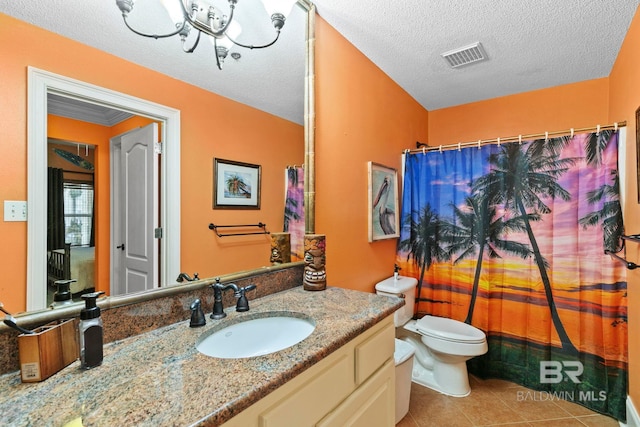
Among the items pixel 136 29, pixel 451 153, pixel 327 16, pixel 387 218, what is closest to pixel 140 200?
pixel 136 29

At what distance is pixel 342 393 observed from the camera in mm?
925

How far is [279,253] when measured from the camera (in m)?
1.43

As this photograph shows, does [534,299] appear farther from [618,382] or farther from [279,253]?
[279,253]

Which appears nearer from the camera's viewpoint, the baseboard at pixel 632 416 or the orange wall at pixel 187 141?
the orange wall at pixel 187 141

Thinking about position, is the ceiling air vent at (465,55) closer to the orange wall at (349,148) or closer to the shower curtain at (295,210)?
the orange wall at (349,148)

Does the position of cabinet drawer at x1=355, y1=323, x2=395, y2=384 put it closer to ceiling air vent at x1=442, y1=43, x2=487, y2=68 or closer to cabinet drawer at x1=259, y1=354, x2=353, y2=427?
cabinet drawer at x1=259, y1=354, x2=353, y2=427

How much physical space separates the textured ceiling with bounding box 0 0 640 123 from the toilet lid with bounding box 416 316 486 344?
1.65 m

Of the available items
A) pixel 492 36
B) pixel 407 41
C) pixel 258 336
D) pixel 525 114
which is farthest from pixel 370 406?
pixel 525 114

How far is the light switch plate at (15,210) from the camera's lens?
0.71 metres

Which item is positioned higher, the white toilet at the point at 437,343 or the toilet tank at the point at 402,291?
the toilet tank at the point at 402,291

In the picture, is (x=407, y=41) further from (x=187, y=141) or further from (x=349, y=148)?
(x=187, y=141)

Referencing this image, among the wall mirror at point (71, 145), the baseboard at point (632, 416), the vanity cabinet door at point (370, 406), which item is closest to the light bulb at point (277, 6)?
the wall mirror at point (71, 145)

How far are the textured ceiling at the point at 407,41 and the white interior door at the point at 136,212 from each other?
29 centimetres

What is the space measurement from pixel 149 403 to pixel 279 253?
0.88 m
